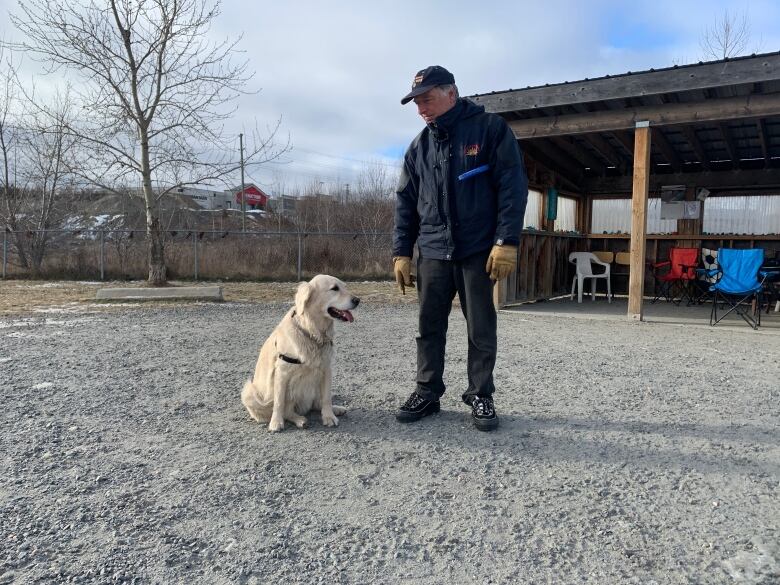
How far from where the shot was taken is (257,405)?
320 cm

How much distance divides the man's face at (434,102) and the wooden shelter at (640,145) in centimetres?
462

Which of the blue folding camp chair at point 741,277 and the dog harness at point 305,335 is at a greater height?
the blue folding camp chair at point 741,277

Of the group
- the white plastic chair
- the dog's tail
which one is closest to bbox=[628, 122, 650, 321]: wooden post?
the white plastic chair

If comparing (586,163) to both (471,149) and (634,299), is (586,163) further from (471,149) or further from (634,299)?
(471,149)

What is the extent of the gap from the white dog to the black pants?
486 mm

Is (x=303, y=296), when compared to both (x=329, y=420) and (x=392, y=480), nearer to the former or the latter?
(x=329, y=420)

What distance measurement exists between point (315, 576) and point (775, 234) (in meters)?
11.2

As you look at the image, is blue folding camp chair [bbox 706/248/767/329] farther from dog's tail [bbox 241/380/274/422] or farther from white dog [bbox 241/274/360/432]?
dog's tail [bbox 241/380/274/422]

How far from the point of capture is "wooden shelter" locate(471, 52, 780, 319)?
6426mm

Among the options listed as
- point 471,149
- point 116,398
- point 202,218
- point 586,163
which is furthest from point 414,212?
point 202,218

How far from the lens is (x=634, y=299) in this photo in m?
7.48

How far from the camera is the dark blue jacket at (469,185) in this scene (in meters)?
2.99

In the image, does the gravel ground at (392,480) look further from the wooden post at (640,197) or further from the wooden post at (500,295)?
the wooden post at (500,295)

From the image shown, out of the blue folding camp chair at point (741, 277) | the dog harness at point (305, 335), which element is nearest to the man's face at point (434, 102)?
the dog harness at point (305, 335)
